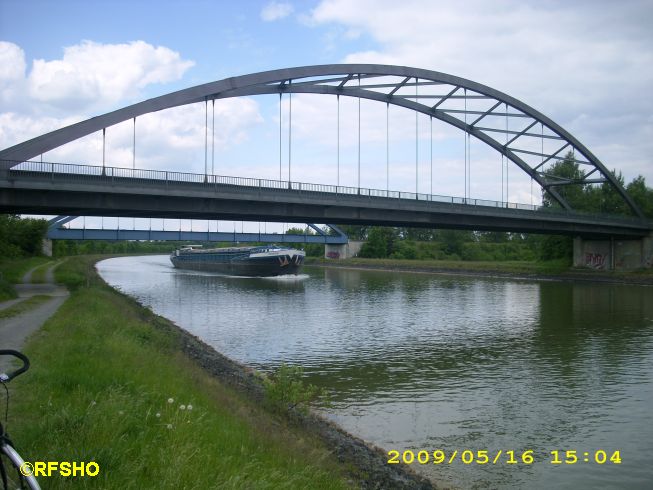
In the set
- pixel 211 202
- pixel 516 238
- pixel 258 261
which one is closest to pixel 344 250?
pixel 516 238

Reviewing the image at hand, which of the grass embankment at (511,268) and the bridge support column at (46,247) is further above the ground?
the bridge support column at (46,247)

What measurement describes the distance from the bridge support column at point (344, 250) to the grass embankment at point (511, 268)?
7.65 metres

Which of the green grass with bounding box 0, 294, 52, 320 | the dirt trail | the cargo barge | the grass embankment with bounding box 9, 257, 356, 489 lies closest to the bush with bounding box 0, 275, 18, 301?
the dirt trail

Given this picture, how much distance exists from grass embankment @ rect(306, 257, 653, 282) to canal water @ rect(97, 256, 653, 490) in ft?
73.2

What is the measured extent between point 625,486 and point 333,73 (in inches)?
1118

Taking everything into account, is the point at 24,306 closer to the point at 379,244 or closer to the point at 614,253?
the point at 614,253

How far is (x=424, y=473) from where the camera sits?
862 centimetres

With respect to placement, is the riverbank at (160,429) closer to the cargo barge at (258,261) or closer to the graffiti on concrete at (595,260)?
the cargo barge at (258,261)

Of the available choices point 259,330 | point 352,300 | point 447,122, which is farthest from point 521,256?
point 259,330

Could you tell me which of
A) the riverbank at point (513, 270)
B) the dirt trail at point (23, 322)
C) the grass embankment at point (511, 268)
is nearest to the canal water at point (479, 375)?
the dirt trail at point (23, 322)

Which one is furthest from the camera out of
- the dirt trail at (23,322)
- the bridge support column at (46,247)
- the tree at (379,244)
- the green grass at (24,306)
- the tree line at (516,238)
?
the tree at (379,244)

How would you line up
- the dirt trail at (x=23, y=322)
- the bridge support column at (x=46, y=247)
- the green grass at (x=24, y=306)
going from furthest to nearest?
1. the bridge support column at (x=46, y=247)
2. the green grass at (x=24, y=306)
3. the dirt trail at (x=23, y=322)

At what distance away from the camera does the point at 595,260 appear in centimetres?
5866

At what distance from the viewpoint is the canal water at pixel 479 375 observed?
30.6ft
